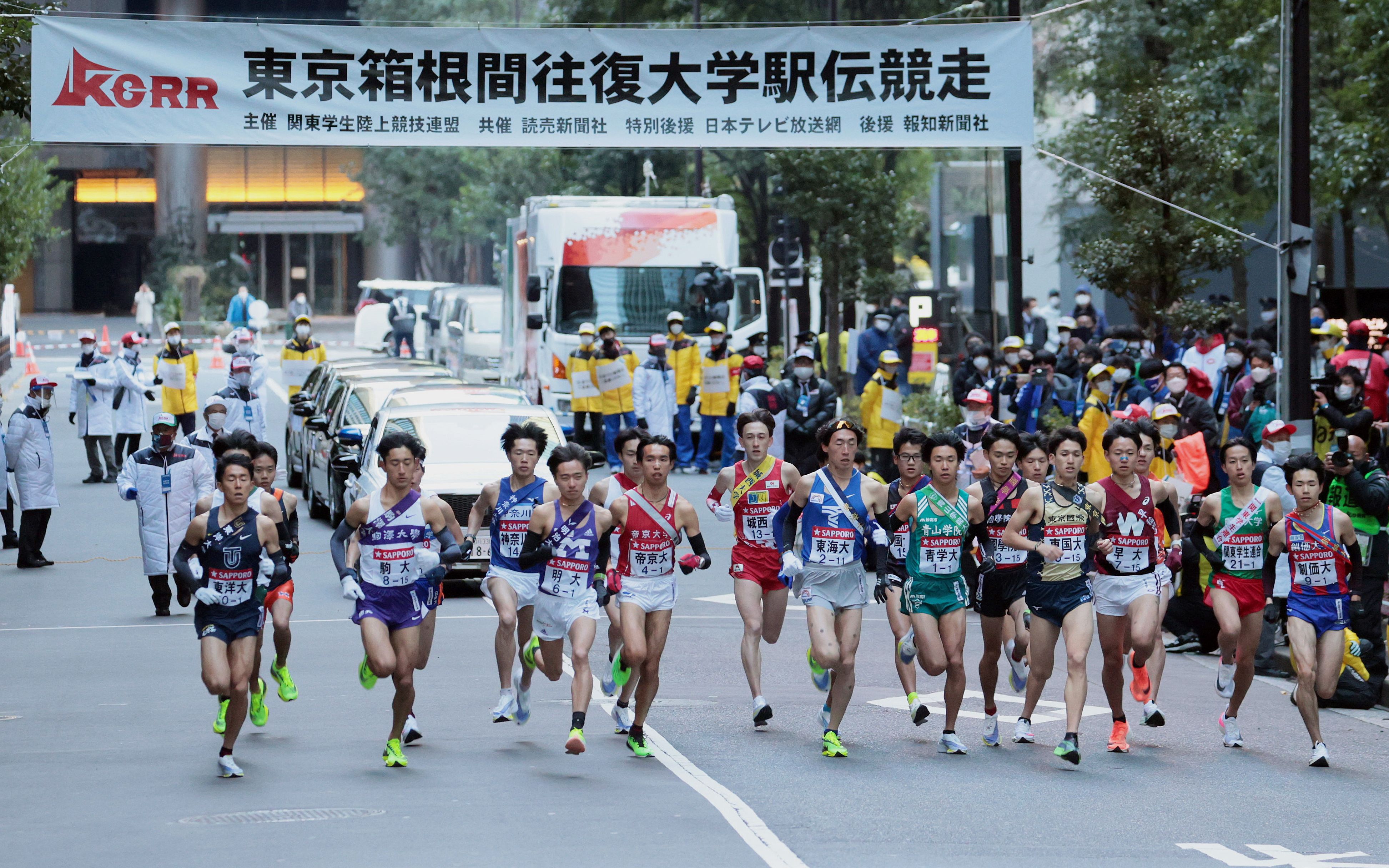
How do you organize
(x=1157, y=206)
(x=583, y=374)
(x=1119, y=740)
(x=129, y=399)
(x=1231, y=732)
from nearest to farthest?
(x=1119, y=740)
(x=1231, y=732)
(x=129, y=399)
(x=1157, y=206)
(x=583, y=374)

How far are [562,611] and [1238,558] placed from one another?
3948 millimetres

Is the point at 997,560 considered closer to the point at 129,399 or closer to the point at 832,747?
the point at 832,747

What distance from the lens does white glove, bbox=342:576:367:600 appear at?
32.3ft

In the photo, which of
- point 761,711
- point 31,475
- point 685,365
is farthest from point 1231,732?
point 685,365

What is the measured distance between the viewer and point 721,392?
83.6 feet

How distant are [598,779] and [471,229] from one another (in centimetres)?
4983

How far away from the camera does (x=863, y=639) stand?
49.8 feet

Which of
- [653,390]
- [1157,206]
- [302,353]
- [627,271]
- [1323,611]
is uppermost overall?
[1157,206]

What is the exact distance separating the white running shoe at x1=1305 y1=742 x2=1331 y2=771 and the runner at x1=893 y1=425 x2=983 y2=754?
197 centimetres

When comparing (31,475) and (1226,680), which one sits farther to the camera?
(31,475)

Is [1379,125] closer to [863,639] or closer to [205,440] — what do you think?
[863,639]

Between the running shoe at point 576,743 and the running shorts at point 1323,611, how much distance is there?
418 centimetres

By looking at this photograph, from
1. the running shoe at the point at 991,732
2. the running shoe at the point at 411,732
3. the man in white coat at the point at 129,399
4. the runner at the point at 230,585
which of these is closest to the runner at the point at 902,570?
the running shoe at the point at 991,732

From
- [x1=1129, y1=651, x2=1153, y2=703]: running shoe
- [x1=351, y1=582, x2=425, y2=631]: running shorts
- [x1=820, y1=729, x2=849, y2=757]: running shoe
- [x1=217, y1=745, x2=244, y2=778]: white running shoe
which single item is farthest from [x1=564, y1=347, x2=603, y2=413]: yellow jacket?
[x1=217, y1=745, x2=244, y2=778]: white running shoe
